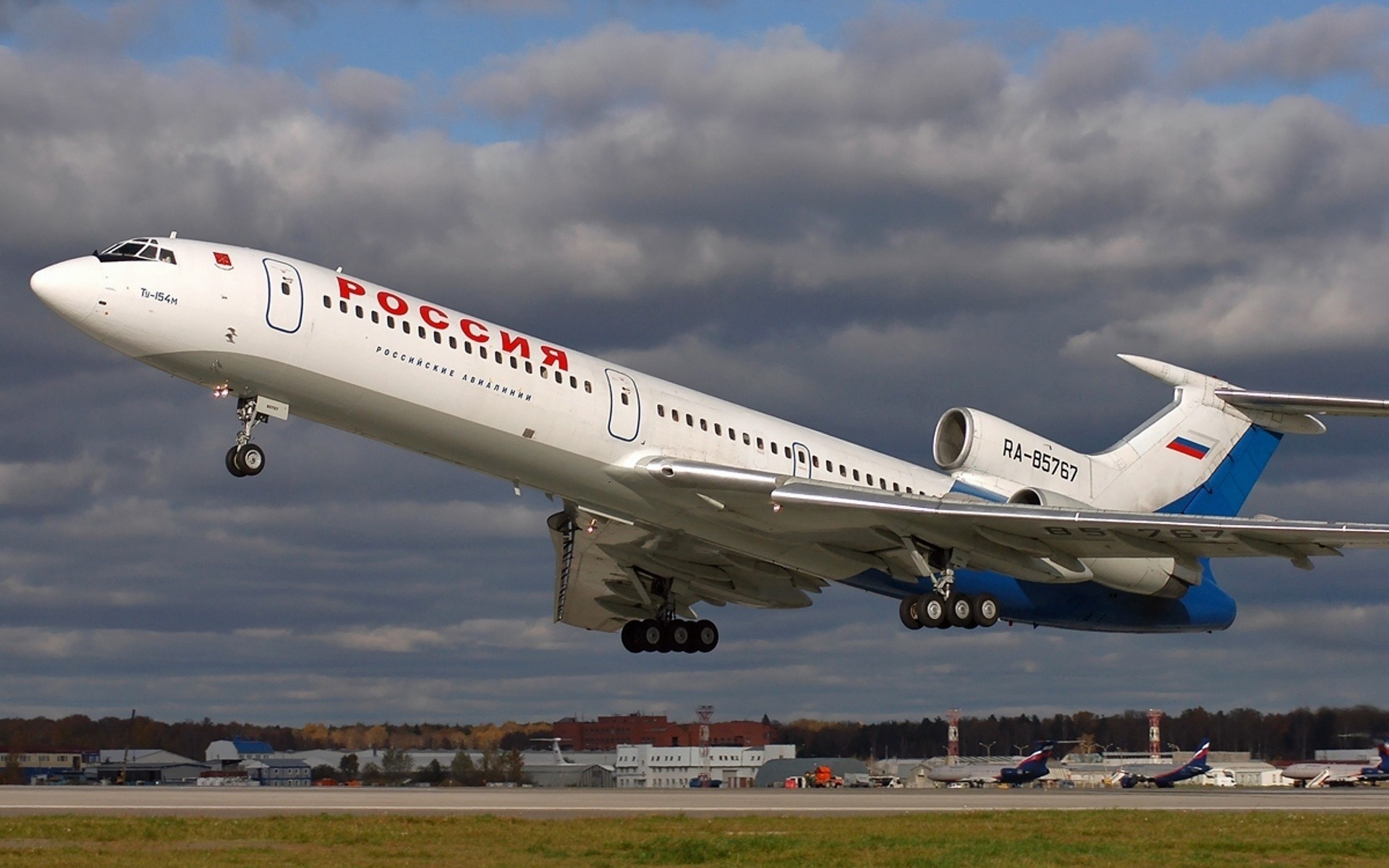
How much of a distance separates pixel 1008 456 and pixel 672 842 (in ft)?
57.3

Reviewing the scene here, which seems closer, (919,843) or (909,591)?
(919,843)

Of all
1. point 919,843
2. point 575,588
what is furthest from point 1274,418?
point 919,843

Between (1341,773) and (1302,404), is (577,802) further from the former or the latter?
(1341,773)

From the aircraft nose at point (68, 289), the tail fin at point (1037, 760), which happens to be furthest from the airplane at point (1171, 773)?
the aircraft nose at point (68, 289)

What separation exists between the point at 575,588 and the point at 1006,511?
11.2 m

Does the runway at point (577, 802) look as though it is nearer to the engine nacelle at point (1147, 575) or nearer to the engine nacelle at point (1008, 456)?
the engine nacelle at point (1147, 575)

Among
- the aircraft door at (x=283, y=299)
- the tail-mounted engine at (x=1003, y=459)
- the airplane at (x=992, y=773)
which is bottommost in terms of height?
Result: the airplane at (x=992, y=773)

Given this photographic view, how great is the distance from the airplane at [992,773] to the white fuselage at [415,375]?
33.2 metres

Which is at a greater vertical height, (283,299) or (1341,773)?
(283,299)

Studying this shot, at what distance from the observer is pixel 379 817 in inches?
827

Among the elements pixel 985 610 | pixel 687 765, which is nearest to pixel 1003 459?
pixel 985 610

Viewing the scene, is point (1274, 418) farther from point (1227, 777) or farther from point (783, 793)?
point (1227, 777)

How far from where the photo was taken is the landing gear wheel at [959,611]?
3105cm

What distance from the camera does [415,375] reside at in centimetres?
2559
